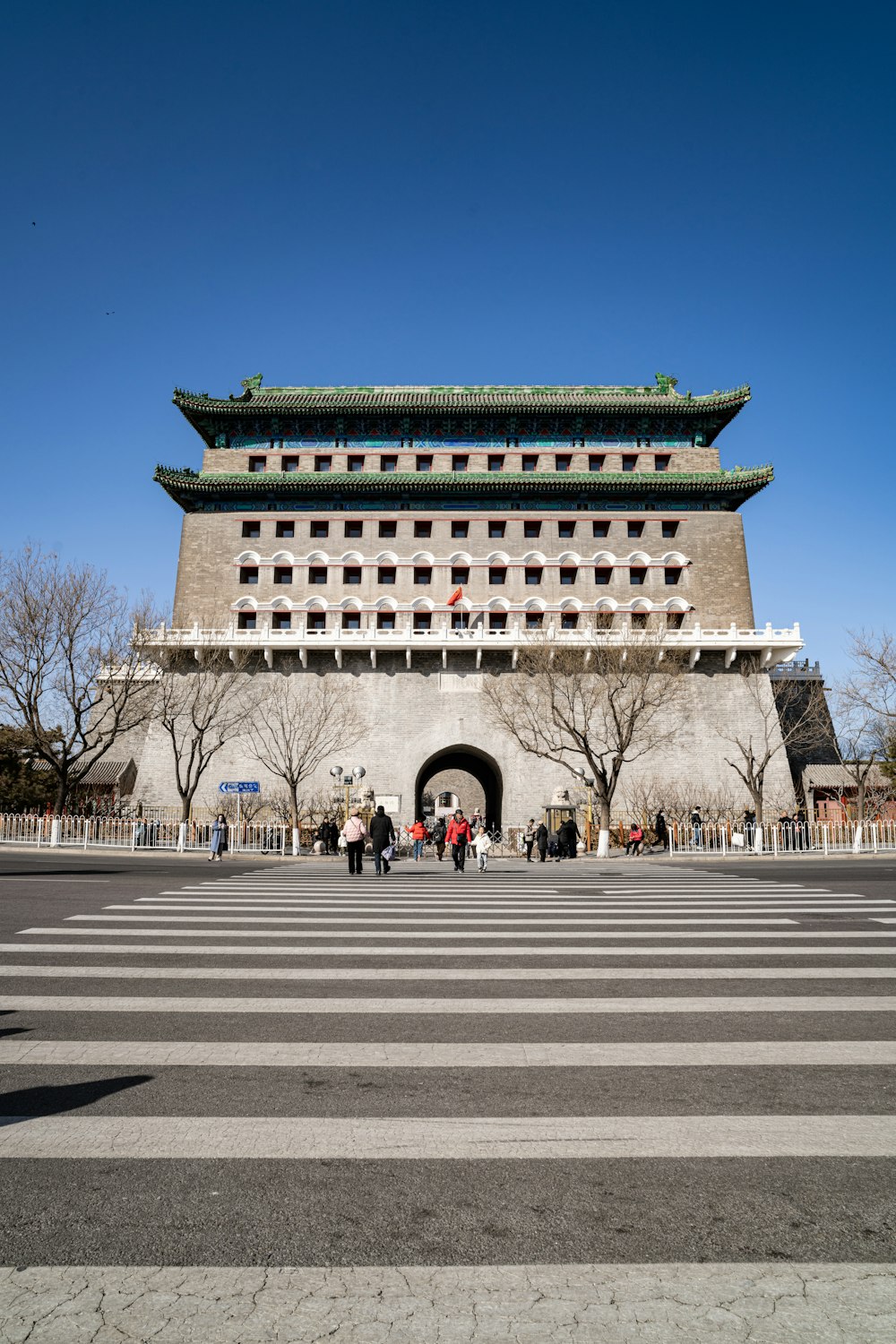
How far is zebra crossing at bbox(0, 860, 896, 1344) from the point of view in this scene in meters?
2.78

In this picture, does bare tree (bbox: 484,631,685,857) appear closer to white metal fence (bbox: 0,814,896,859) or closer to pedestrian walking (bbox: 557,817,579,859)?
pedestrian walking (bbox: 557,817,579,859)

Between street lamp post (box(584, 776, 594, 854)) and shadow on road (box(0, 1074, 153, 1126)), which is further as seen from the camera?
street lamp post (box(584, 776, 594, 854))

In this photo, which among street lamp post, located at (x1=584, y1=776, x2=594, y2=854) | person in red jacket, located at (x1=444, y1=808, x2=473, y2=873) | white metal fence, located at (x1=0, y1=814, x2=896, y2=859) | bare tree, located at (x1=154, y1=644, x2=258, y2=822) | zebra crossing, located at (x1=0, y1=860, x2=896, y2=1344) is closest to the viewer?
zebra crossing, located at (x1=0, y1=860, x2=896, y2=1344)

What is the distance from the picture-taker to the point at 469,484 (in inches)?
1686

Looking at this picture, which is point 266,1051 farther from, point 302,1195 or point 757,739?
point 757,739

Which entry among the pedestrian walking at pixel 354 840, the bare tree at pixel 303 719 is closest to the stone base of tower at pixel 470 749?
the bare tree at pixel 303 719

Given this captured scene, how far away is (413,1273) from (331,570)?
41.0 m

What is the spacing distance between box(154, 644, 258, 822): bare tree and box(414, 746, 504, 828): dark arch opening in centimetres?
854

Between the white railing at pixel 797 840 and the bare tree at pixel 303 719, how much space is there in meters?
15.6

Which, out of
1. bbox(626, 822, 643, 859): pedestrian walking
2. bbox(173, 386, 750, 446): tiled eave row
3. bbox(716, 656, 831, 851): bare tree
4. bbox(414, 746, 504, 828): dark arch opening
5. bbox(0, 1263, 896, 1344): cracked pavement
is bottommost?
bbox(0, 1263, 896, 1344): cracked pavement

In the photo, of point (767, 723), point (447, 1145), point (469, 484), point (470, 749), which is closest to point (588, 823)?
point (470, 749)

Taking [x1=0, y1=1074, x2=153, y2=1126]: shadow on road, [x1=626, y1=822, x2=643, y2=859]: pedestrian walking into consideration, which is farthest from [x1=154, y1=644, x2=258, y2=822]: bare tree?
[x1=0, y1=1074, x2=153, y2=1126]: shadow on road

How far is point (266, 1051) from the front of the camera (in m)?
5.51

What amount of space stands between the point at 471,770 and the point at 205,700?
57.2 ft
